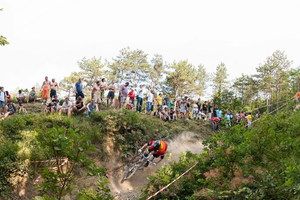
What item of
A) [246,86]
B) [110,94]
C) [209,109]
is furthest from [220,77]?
[110,94]

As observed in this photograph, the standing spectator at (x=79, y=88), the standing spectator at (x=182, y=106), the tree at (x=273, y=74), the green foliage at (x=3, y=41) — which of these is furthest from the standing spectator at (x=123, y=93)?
the tree at (x=273, y=74)

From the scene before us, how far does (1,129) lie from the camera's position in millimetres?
18938

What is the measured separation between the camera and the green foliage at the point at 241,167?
10.9 m

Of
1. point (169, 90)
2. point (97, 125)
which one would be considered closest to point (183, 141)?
point (97, 125)

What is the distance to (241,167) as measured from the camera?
11969mm

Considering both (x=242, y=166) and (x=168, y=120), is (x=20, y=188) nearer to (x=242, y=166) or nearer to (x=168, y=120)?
(x=242, y=166)

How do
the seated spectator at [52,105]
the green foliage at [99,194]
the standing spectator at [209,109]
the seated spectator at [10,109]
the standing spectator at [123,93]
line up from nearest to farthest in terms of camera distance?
the green foliage at [99,194] < the seated spectator at [10,109] < the seated spectator at [52,105] < the standing spectator at [123,93] < the standing spectator at [209,109]

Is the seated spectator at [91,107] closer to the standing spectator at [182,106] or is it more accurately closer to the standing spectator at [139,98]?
the standing spectator at [139,98]

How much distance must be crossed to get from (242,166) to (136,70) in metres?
55.0

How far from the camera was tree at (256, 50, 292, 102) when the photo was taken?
56.1 meters

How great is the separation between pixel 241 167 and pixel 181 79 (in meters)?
48.4

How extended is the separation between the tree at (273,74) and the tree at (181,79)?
30.0 feet

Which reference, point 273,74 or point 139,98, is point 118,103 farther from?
point 273,74

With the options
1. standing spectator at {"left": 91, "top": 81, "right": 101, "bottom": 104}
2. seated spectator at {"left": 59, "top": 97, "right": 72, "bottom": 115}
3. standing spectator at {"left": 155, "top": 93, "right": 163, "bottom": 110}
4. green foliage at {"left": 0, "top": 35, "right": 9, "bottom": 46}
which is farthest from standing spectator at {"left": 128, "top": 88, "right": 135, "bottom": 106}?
green foliage at {"left": 0, "top": 35, "right": 9, "bottom": 46}
